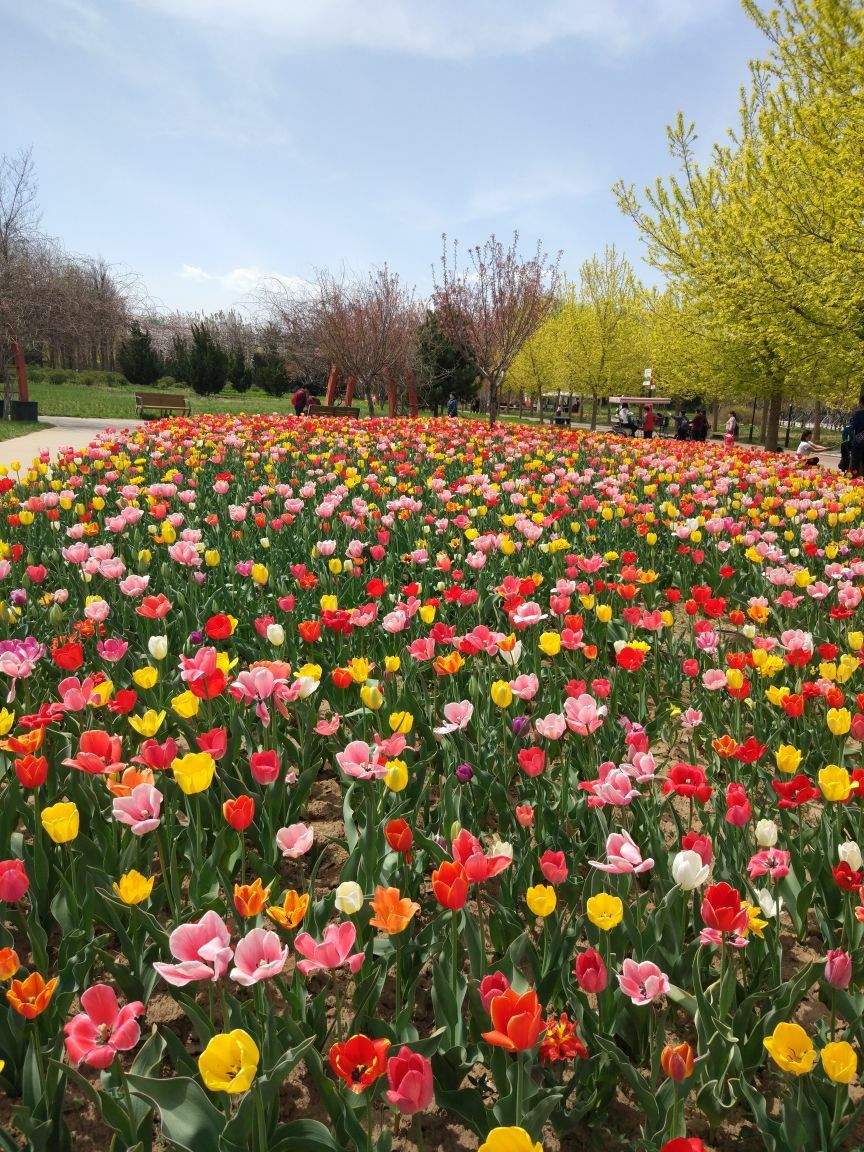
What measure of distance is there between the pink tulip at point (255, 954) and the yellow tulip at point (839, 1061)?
810mm

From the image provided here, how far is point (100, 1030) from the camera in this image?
1177mm

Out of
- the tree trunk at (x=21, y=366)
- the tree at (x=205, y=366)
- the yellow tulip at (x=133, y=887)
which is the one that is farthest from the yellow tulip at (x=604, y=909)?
the tree at (x=205, y=366)

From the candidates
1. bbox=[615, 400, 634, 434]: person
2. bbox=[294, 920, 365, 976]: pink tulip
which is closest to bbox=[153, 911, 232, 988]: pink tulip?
bbox=[294, 920, 365, 976]: pink tulip

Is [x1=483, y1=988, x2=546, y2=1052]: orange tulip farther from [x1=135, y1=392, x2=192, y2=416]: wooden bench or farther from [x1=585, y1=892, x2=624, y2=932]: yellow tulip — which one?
[x1=135, y1=392, x2=192, y2=416]: wooden bench

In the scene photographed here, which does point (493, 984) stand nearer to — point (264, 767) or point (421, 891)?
point (264, 767)

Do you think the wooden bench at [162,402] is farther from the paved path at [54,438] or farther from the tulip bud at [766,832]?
the tulip bud at [766,832]

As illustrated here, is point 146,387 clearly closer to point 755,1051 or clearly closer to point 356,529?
point 356,529

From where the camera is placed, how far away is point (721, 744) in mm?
2066

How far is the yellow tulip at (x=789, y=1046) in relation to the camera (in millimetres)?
1136

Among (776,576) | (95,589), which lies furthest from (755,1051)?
(95,589)

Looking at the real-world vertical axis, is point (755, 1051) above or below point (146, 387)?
below

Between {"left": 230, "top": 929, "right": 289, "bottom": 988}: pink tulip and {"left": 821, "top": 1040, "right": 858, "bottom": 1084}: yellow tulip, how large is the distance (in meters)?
0.81

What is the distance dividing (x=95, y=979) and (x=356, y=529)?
153 inches

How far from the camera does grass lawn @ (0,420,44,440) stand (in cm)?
1609
